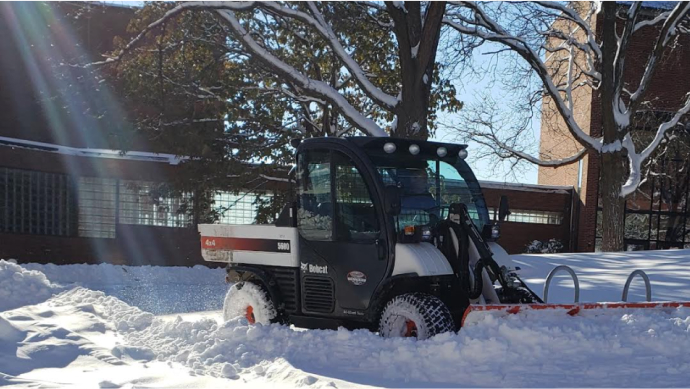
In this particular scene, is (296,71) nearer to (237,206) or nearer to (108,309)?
(237,206)

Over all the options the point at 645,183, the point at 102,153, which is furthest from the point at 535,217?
the point at 102,153

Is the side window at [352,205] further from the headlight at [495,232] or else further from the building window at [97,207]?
the building window at [97,207]

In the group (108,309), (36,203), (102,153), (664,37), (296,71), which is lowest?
(108,309)

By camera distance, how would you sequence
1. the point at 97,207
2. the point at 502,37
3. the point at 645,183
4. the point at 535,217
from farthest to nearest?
the point at 535,217 → the point at 645,183 → the point at 97,207 → the point at 502,37

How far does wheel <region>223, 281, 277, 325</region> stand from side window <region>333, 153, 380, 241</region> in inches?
52.2

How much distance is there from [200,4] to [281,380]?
32.6 ft

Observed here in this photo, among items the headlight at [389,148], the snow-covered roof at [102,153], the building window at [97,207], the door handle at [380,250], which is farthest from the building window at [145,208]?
the door handle at [380,250]

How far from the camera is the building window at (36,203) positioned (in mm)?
18031

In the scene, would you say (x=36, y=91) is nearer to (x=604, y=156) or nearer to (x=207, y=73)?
(x=207, y=73)

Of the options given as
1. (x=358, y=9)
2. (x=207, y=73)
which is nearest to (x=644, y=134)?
(x=358, y=9)

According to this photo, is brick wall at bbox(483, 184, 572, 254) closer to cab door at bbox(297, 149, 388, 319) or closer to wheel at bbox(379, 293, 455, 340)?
cab door at bbox(297, 149, 388, 319)

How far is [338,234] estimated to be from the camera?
23.1ft

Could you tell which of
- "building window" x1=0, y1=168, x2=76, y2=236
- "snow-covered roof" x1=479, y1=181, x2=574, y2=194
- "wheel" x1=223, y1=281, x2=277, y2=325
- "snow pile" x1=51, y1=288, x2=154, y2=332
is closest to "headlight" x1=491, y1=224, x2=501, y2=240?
"wheel" x1=223, y1=281, x2=277, y2=325

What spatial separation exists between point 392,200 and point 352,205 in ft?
2.35
